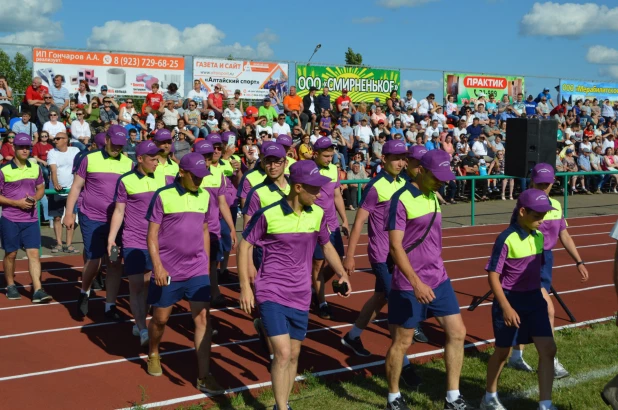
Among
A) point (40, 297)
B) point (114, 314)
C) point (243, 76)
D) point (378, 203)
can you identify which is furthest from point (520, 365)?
point (243, 76)

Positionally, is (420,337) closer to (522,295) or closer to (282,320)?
(522,295)

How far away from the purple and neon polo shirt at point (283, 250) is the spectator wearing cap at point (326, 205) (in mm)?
2885

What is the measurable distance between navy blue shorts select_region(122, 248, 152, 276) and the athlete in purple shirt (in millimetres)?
2576

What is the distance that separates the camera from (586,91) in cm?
3173

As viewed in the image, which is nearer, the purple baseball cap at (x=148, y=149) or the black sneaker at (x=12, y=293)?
the purple baseball cap at (x=148, y=149)

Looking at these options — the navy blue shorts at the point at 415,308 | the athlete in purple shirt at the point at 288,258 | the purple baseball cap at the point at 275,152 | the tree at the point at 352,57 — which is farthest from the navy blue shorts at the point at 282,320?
the tree at the point at 352,57

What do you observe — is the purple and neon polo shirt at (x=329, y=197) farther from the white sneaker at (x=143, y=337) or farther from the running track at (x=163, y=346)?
the white sneaker at (x=143, y=337)

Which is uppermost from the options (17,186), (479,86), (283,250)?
(479,86)

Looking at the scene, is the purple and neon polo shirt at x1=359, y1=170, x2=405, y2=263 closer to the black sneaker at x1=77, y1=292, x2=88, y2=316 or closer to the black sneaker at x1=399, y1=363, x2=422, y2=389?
the black sneaker at x1=399, y1=363, x2=422, y2=389

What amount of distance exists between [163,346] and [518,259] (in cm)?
398

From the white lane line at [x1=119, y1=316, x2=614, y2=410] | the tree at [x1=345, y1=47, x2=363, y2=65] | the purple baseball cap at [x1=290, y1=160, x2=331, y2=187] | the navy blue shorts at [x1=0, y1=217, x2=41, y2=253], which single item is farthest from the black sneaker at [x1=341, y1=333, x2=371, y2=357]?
the tree at [x1=345, y1=47, x2=363, y2=65]

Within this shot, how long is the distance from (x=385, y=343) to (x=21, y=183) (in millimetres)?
5338

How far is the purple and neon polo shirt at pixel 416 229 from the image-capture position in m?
5.99

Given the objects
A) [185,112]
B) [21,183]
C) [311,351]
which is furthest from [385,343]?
[185,112]
